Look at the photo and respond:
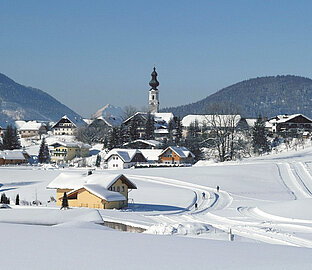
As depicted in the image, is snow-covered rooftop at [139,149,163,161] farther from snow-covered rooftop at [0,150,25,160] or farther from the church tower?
the church tower

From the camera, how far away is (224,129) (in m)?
77.8

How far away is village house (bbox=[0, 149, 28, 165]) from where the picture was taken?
83.8 m

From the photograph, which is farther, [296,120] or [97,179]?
[296,120]

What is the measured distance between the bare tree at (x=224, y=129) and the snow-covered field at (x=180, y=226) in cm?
1438

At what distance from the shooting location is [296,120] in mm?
106938

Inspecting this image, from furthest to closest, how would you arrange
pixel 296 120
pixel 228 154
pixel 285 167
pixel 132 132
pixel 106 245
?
pixel 296 120
pixel 132 132
pixel 228 154
pixel 285 167
pixel 106 245

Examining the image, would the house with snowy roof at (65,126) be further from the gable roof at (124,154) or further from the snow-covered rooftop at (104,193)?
the snow-covered rooftop at (104,193)

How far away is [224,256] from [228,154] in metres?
70.1

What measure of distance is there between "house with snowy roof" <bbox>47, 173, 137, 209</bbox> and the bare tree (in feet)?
120

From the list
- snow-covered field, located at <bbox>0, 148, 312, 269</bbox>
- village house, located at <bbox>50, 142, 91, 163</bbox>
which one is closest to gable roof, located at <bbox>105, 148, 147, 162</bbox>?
snow-covered field, located at <bbox>0, 148, 312, 269</bbox>

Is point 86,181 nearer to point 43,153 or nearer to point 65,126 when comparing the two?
point 43,153

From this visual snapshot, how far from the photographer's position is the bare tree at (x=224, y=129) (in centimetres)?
7494

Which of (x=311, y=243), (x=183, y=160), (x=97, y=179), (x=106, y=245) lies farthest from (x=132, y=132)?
(x=106, y=245)

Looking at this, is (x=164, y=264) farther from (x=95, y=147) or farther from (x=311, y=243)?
(x=95, y=147)
